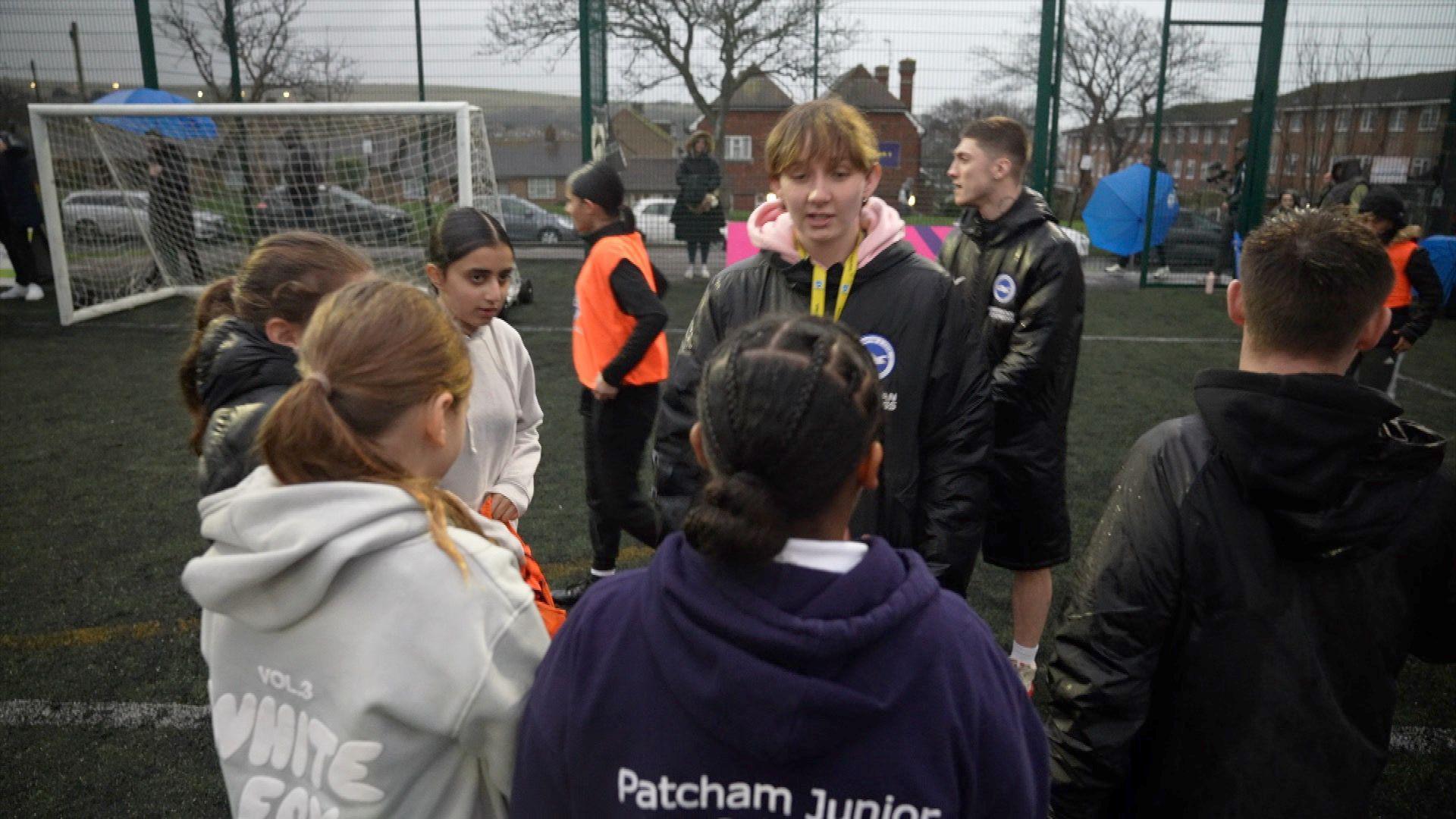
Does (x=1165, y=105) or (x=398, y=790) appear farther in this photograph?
(x=1165, y=105)

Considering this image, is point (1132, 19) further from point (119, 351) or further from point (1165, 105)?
point (119, 351)

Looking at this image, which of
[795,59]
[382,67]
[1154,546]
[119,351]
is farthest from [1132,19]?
[1154,546]

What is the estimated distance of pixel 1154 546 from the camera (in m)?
1.54

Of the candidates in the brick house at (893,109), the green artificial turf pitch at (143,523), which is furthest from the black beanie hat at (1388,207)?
the brick house at (893,109)

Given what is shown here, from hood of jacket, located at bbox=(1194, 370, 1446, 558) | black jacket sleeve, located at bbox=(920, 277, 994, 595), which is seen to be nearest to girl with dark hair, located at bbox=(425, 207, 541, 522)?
black jacket sleeve, located at bbox=(920, 277, 994, 595)

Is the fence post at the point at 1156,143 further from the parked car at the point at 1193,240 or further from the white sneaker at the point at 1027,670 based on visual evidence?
the white sneaker at the point at 1027,670

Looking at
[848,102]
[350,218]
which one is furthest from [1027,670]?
[848,102]

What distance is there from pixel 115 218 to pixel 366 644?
38.5 feet

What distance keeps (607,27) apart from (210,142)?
4.89 metres

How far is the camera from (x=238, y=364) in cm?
191

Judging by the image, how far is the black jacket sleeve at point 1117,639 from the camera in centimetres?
154

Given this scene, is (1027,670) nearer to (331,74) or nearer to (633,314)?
(633,314)

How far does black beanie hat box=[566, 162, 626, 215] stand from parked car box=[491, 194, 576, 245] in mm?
12120

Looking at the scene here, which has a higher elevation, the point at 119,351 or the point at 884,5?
the point at 884,5
